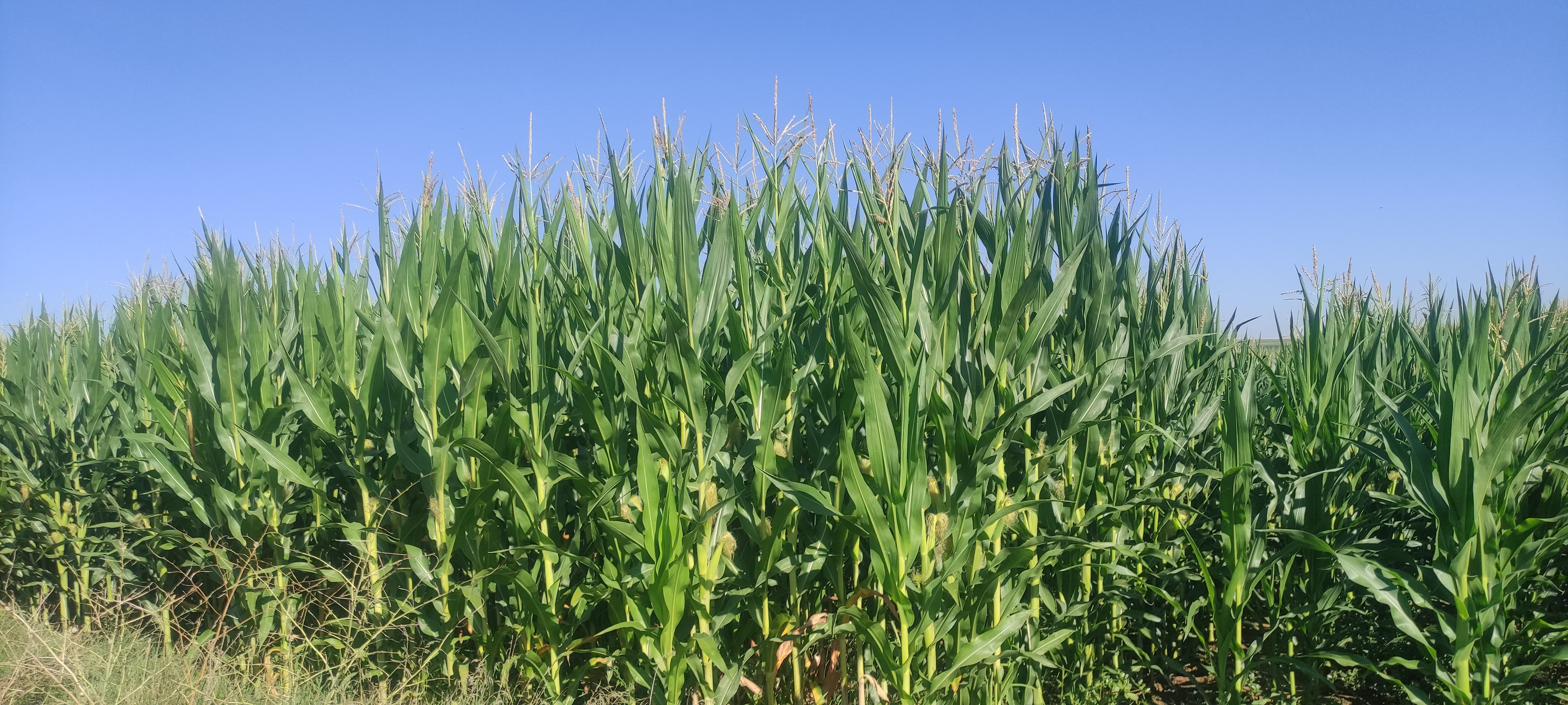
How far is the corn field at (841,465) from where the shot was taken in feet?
8.52

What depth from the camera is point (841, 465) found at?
99.6 inches

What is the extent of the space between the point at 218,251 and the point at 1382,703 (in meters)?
5.16

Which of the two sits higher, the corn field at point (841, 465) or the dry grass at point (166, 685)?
the corn field at point (841, 465)

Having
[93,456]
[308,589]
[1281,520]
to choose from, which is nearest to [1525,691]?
[1281,520]

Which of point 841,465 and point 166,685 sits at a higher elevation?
point 841,465

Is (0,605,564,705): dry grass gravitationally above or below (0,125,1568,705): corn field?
below

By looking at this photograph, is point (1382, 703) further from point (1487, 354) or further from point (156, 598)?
point (156, 598)

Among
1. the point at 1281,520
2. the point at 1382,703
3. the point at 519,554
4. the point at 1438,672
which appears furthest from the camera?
the point at 1382,703

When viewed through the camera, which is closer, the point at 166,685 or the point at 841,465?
the point at 841,465

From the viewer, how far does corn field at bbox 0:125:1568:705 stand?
260 cm

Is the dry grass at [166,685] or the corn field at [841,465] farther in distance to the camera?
the dry grass at [166,685]

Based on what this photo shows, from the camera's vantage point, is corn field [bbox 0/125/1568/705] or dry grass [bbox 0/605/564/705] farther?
dry grass [bbox 0/605/564/705]

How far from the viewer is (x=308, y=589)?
10.8 ft

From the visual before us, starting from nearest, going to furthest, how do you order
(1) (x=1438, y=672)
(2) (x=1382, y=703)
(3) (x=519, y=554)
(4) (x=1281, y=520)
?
(1) (x=1438, y=672), (3) (x=519, y=554), (4) (x=1281, y=520), (2) (x=1382, y=703)
